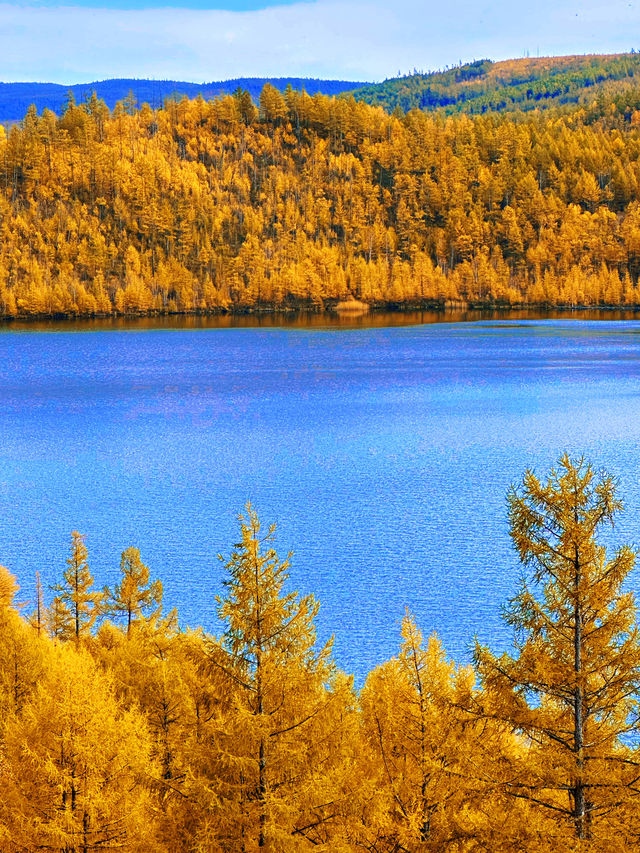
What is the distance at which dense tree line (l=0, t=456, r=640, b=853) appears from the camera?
11953 mm

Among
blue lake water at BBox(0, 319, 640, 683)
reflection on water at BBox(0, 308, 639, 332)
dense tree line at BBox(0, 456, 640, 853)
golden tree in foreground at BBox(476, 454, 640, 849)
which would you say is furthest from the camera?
reflection on water at BBox(0, 308, 639, 332)

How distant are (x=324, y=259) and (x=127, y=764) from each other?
607 ft

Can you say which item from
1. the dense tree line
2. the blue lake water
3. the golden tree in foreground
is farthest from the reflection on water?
the golden tree in foreground

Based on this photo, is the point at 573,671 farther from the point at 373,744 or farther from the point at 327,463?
the point at 327,463

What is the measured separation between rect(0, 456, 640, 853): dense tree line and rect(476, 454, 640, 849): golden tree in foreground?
1.1 inches

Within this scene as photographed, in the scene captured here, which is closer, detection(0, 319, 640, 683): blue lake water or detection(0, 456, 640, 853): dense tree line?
detection(0, 456, 640, 853): dense tree line

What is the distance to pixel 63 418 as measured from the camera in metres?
75.0

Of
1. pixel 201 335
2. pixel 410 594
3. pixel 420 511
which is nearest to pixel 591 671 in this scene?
pixel 410 594

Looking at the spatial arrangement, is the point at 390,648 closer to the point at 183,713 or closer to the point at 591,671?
the point at 183,713

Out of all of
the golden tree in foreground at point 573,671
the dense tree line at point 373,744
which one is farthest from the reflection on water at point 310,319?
the golden tree in foreground at point 573,671

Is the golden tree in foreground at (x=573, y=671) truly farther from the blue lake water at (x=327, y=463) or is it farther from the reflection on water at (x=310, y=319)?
the reflection on water at (x=310, y=319)

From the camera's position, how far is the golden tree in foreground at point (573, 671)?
11.7 meters

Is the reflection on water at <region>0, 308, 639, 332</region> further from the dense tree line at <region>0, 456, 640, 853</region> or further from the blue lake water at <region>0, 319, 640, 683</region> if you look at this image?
the dense tree line at <region>0, 456, 640, 853</region>

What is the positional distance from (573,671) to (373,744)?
6.37 m
